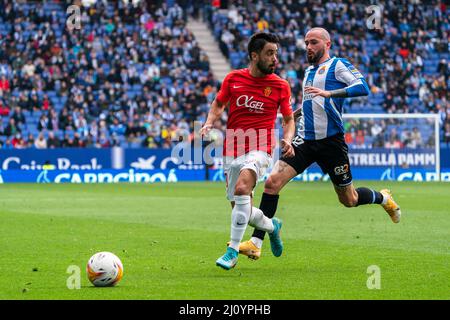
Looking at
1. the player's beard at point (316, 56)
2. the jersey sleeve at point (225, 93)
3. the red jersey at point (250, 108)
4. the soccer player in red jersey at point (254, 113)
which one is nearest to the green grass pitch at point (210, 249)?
the soccer player in red jersey at point (254, 113)

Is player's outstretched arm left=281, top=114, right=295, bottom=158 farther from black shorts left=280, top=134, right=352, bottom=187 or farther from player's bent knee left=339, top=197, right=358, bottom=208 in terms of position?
player's bent knee left=339, top=197, right=358, bottom=208

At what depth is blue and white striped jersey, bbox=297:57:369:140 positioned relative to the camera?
11.5 m

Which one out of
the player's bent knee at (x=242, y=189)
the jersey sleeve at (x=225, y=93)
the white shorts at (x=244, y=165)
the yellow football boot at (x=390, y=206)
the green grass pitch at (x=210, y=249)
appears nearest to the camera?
the green grass pitch at (x=210, y=249)

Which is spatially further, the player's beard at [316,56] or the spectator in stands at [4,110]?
the spectator in stands at [4,110]

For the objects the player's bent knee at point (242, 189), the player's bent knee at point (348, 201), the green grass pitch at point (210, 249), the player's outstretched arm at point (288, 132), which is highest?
the player's outstretched arm at point (288, 132)

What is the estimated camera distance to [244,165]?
34.2 ft

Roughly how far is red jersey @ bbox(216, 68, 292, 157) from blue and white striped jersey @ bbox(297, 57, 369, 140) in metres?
1.00

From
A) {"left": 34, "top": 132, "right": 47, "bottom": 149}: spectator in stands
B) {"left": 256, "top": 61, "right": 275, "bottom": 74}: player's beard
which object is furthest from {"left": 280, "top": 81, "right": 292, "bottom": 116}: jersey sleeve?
{"left": 34, "top": 132, "right": 47, "bottom": 149}: spectator in stands

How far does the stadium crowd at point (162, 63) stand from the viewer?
123 feet

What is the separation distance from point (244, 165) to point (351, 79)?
1.81 metres

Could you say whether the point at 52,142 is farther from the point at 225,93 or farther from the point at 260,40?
the point at 260,40

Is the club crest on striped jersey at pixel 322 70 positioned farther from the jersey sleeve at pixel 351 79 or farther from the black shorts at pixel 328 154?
the black shorts at pixel 328 154

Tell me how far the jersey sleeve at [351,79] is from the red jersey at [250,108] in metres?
0.87
